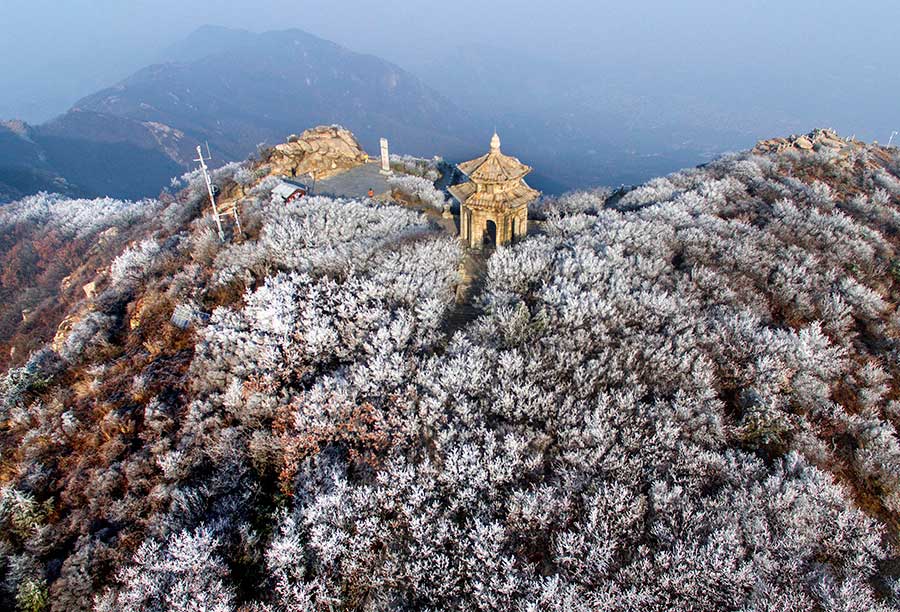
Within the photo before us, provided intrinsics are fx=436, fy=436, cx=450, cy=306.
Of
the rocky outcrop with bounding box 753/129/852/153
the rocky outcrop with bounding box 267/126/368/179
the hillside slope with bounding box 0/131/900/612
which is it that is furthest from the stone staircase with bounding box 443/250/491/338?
the rocky outcrop with bounding box 753/129/852/153

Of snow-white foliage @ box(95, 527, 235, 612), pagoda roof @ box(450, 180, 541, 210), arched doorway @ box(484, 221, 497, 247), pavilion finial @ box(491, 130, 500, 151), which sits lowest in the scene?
snow-white foliage @ box(95, 527, 235, 612)

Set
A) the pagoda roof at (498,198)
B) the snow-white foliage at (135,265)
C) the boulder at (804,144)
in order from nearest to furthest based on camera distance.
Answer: the pagoda roof at (498,198) < the snow-white foliage at (135,265) < the boulder at (804,144)

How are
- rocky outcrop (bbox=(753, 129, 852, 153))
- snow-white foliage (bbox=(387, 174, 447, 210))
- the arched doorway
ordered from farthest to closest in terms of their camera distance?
rocky outcrop (bbox=(753, 129, 852, 153)) → snow-white foliage (bbox=(387, 174, 447, 210)) → the arched doorway

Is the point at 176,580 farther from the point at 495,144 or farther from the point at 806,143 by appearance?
the point at 806,143

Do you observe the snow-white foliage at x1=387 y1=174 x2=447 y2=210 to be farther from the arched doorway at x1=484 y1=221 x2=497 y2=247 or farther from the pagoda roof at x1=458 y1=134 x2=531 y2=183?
the pagoda roof at x1=458 y1=134 x2=531 y2=183

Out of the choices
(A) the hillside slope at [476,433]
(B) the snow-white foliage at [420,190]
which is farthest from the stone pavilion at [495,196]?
(B) the snow-white foliage at [420,190]

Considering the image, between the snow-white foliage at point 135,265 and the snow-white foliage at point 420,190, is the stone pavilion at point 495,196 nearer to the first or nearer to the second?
the snow-white foliage at point 420,190

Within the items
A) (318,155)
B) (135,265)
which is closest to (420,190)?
(318,155)

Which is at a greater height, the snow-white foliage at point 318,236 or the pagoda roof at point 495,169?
the pagoda roof at point 495,169
